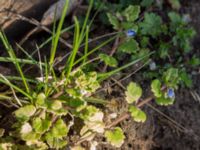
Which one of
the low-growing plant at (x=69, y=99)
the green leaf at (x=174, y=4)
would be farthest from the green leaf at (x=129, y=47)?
the green leaf at (x=174, y=4)

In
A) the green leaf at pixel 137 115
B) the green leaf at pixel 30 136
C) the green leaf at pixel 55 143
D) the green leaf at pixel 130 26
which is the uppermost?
the green leaf at pixel 130 26

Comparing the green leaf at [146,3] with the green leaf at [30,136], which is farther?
the green leaf at [146,3]

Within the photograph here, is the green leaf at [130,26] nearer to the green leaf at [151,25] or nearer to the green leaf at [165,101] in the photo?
the green leaf at [151,25]

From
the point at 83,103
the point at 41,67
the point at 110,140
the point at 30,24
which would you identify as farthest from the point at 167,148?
the point at 30,24

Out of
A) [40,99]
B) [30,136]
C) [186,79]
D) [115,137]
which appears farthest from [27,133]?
[186,79]

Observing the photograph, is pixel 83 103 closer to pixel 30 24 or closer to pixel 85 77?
pixel 85 77

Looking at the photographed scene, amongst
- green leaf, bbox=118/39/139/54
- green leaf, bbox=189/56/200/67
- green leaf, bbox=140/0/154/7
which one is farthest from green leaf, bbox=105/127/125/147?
green leaf, bbox=140/0/154/7
